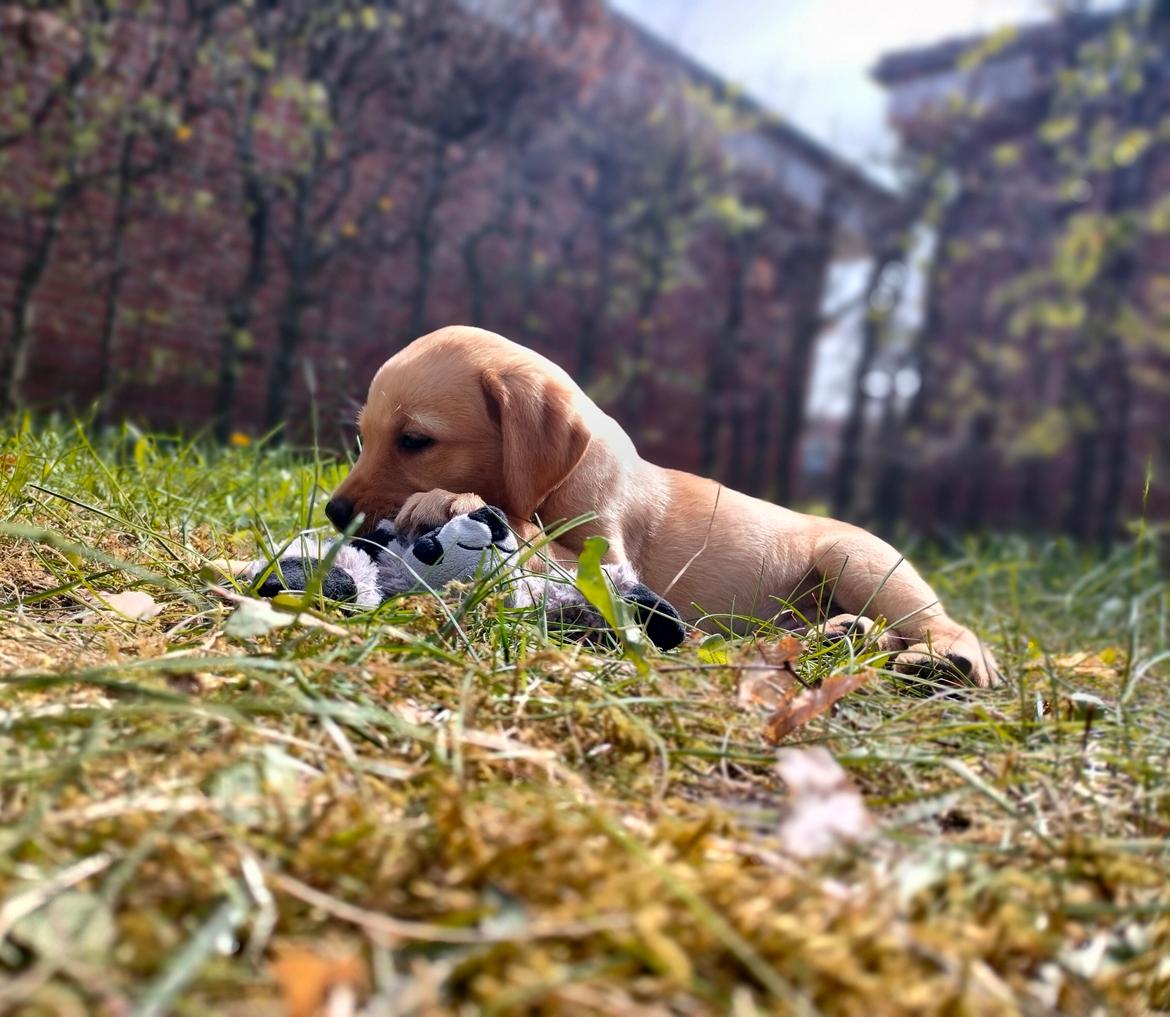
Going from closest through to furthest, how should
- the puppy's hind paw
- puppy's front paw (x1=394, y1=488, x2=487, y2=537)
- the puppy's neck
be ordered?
the puppy's hind paw
puppy's front paw (x1=394, y1=488, x2=487, y2=537)
the puppy's neck

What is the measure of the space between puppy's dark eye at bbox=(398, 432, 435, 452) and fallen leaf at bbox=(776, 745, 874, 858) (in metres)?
1.65

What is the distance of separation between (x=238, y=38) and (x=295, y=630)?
637 centimetres

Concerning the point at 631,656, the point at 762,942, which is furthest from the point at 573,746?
the point at 762,942

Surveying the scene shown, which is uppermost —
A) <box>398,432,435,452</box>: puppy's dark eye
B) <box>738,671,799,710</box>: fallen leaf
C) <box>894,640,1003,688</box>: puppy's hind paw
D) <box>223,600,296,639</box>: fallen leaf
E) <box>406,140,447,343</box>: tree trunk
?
<box>406,140,447,343</box>: tree trunk

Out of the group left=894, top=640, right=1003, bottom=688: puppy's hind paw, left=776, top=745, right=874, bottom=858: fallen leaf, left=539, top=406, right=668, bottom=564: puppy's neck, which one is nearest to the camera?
left=776, top=745, right=874, bottom=858: fallen leaf

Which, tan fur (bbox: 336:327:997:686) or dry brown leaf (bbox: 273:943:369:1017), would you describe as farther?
tan fur (bbox: 336:327:997:686)

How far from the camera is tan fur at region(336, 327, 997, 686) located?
98.0 inches

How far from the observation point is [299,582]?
80.0 inches

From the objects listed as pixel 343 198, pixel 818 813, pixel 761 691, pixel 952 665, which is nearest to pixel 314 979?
pixel 818 813

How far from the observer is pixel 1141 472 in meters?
13.2

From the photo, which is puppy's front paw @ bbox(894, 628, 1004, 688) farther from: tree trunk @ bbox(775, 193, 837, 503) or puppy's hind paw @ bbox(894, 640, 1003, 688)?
tree trunk @ bbox(775, 193, 837, 503)

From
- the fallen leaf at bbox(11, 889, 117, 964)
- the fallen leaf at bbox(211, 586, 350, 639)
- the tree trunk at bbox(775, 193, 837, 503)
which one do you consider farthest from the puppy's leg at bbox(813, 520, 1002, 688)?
the tree trunk at bbox(775, 193, 837, 503)

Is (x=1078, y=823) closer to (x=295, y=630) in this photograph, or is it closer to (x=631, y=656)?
(x=631, y=656)

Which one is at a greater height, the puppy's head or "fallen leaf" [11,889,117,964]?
the puppy's head
